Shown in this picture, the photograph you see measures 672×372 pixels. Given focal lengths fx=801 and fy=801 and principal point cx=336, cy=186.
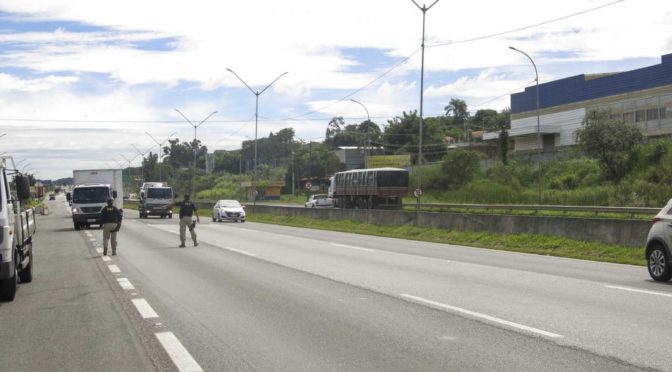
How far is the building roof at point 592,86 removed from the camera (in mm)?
70375

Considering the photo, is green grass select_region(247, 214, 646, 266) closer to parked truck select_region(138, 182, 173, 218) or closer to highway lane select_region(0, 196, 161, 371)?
highway lane select_region(0, 196, 161, 371)

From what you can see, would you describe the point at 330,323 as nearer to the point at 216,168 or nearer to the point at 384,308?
the point at 384,308

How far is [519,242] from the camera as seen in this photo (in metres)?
25.6

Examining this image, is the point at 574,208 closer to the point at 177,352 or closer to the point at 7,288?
the point at 7,288

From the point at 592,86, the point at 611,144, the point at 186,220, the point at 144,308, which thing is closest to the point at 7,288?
the point at 144,308

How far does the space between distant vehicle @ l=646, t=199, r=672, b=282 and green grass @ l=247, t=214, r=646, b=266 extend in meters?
4.61

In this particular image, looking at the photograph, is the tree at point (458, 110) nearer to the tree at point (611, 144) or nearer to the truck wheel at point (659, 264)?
the tree at point (611, 144)

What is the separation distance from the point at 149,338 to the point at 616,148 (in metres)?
55.5

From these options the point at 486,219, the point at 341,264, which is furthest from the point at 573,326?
the point at 486,219

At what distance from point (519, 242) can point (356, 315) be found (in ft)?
54.4

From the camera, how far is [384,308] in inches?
415

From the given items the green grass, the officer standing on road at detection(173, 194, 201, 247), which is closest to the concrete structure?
the green grass

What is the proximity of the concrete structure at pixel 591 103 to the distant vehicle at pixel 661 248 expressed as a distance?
56696 mm

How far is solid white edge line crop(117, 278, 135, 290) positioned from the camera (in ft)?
44.5
